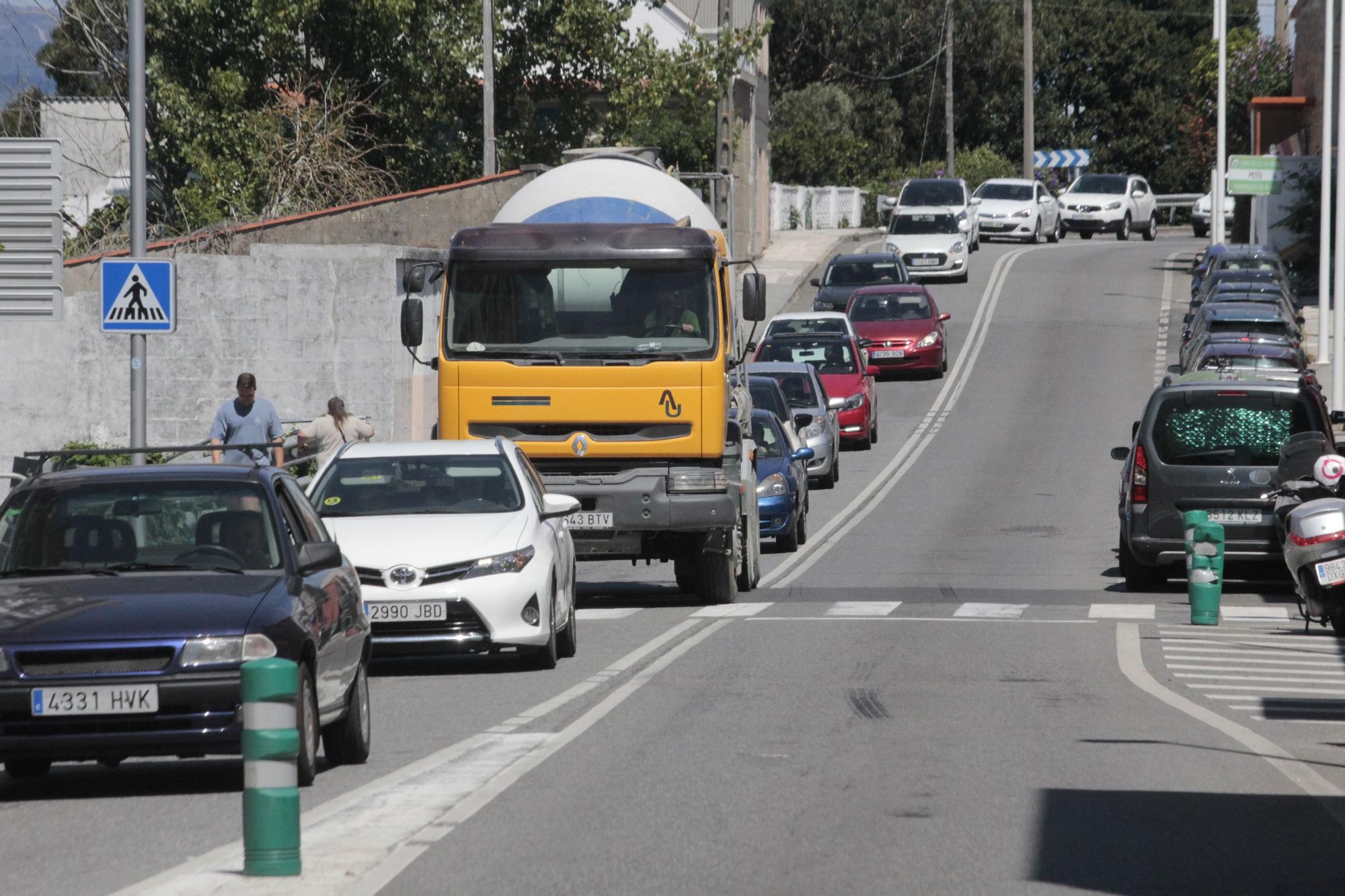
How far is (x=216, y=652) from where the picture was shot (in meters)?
8.91

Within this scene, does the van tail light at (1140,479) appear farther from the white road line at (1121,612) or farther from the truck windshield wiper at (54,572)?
the truck windshield wiper at (54,572)

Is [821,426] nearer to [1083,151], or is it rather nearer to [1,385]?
[1,385]

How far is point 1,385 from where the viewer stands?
27.9 m

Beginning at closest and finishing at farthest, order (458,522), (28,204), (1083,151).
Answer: (458,522) < (28,204) < (1083,151)

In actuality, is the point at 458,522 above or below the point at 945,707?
above

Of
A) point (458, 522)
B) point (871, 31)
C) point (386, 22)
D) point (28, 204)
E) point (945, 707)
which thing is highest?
point (871, 31)

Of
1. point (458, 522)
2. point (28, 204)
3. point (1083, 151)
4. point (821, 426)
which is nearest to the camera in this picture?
point (458, 522)

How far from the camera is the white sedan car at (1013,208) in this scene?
6500 centimetres

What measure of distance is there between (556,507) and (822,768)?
5002 mm

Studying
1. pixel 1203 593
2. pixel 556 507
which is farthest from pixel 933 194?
pixel 556 507

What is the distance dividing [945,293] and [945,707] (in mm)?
41701

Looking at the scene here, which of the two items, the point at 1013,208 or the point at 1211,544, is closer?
the point at 1211,544

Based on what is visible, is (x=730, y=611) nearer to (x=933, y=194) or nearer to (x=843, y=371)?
(x=843, y=371)

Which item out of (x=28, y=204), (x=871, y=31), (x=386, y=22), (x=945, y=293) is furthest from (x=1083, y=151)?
(x=28, y=204)
